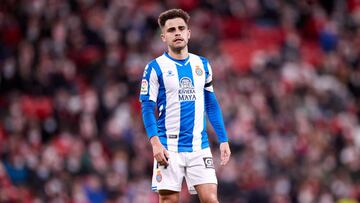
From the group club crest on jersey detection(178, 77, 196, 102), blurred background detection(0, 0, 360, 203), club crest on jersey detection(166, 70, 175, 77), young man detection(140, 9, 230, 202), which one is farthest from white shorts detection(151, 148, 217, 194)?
blurred background detection(0, 0, 360, 203)

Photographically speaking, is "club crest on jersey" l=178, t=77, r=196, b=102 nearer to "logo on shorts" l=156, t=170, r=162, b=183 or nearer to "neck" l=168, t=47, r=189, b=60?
"neck" l=168, t=47, r=189, b=60

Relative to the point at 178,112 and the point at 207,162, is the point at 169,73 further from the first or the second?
the point at 207,162

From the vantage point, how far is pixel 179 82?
8.85m

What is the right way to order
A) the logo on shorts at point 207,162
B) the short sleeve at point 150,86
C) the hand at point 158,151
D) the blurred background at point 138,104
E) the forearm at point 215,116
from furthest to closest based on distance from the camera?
the blurred background at point 138,104 → the forearm at point 215,116 → the logo on shorts at point 207,162 → the short sleeve at point 150,86 → the hand at point 158,151

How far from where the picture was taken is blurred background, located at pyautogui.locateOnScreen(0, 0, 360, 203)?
17.3 m

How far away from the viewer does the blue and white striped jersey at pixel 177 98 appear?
8836 millimetres

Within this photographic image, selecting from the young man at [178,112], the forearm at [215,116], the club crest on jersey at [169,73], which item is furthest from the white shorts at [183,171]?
the club crest on jersey at [169,73]

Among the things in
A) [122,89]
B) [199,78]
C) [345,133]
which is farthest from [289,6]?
[199,78]

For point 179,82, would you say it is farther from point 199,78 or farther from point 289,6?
point 289,6

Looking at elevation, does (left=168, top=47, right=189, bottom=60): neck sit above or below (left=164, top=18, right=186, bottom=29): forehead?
below

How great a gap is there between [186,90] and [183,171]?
800 mm

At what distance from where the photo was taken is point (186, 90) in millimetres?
8883

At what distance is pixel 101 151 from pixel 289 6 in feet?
29.3

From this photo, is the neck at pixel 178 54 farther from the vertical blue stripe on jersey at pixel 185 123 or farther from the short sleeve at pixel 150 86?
the short sleeve at pixel 150 86
